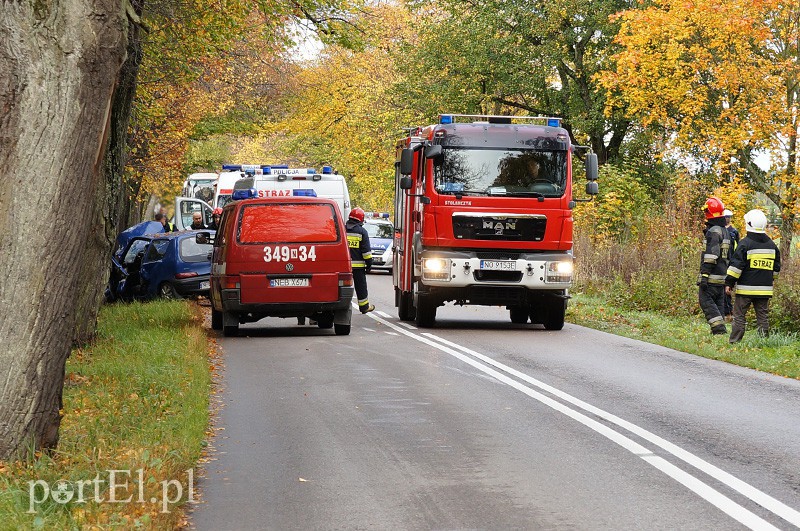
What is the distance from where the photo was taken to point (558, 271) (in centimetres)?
1858

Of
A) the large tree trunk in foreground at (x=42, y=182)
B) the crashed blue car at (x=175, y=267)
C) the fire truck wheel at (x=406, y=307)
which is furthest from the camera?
the crashed blue car at (x=175, y=267)

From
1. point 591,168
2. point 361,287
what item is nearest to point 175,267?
point 361,287

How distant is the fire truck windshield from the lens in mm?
18516

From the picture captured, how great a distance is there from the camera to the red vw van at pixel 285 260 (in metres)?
17.4

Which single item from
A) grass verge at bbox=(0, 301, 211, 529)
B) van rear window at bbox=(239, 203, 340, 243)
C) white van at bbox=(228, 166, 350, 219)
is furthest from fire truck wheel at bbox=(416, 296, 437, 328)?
white van at bbox=(228, 166, 350, 219)

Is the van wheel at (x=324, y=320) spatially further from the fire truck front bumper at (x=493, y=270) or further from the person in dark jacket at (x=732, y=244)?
the person in dark jacket at (x=732, y=244)

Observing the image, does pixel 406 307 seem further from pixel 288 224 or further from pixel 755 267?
pixel 755 267

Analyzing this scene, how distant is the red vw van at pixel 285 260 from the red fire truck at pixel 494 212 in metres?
1.62

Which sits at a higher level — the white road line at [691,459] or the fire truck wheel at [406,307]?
the fire truck wheel at [406,307]

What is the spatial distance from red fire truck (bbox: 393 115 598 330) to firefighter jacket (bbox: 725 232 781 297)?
10.2 ft

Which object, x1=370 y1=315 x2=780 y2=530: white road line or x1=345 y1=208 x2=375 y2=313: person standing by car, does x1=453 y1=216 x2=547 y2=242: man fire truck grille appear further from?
x1=370 y1=315 x2=780 y2=530: white road line

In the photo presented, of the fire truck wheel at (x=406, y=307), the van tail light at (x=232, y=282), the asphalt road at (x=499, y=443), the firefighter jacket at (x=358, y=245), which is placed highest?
the firefighter jacket at (x=358, y=245)

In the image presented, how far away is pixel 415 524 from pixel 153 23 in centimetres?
1534

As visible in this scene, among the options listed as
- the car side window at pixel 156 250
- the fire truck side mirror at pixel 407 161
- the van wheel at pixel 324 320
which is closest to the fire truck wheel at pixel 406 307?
the van wheel at pixel 324 320
